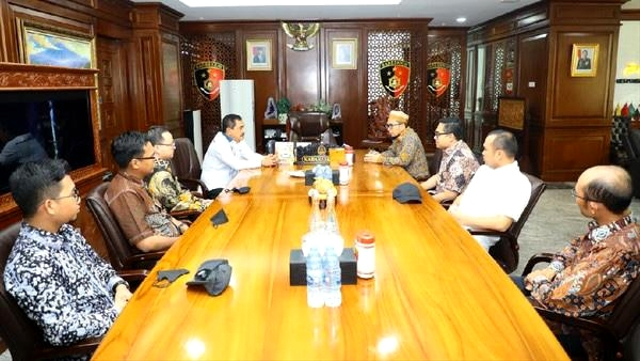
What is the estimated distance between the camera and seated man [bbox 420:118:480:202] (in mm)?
3363

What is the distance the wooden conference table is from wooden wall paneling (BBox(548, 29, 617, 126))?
5.44 meters

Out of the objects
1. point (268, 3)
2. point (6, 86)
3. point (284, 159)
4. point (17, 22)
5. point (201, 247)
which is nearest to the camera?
point (201, 247)

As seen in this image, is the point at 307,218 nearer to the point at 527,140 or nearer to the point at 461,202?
the point at 461,202

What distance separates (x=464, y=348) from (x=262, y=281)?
0.68m

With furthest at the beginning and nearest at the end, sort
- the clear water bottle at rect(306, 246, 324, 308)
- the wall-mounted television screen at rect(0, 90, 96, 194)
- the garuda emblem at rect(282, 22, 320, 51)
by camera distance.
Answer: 1. the garuda emblem at rect(282, 22, 320, 51)
2. the wall-mounted television screen at rect(0, 90, 96, 194)
3. the clear water bottle at rect(306, 246, 324, 308)

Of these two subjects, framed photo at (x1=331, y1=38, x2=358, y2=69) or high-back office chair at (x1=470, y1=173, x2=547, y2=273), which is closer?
high-back office chair at (x1=470, y1=173, x2=547, y2=273)

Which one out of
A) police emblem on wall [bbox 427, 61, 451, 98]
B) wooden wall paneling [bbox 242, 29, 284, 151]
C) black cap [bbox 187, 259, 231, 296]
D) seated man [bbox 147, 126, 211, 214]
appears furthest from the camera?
police emblem on wall [bbox 427, 61, 451, 98]

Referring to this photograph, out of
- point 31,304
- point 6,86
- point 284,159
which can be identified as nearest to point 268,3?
point 284,159

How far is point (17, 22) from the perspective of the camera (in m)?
3.79

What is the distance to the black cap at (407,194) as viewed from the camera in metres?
2.71

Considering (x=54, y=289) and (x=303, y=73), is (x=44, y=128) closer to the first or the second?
(x=54, y=289)

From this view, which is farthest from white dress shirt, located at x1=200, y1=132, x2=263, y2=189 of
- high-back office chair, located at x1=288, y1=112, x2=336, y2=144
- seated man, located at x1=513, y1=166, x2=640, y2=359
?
seated man, located at x1=513, y1=166, x2=640, y2=359

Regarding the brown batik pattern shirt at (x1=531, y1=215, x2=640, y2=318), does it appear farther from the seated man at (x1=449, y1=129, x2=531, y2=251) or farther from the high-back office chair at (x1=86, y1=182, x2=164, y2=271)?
the high-back office chair at (x1=86, y1=182, x2=164, y2=271)

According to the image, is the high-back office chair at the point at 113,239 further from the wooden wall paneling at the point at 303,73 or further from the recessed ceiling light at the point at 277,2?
the wooden wall paneling at the point at 303,73
